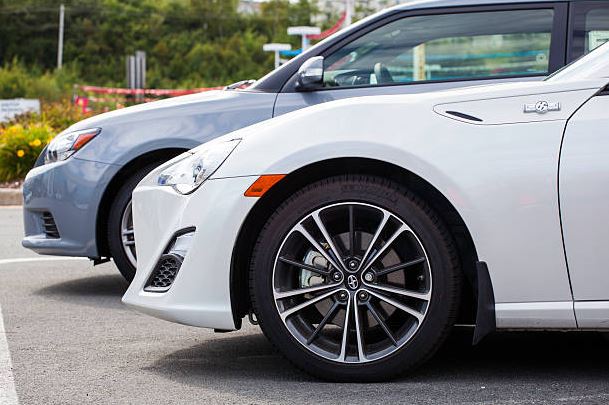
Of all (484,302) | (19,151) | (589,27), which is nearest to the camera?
(484,302)

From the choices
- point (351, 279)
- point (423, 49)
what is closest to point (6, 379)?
point (351, 279)

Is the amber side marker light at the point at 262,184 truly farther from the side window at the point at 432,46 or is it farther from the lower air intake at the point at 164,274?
the side window at the point at 432,46

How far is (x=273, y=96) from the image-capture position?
690 cm

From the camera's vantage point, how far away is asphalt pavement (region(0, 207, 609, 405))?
4.32 m

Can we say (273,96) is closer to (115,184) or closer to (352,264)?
(115,184)

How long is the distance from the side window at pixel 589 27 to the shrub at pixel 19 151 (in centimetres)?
1026

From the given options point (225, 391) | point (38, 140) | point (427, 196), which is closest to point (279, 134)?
point (427, 196)

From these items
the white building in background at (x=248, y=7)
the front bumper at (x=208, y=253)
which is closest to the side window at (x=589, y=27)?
the front bumper at (x=208, y=253)

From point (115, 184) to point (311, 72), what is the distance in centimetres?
145

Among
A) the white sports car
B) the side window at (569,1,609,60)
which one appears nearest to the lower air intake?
the white sports car

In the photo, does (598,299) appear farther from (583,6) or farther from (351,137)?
(583,6)

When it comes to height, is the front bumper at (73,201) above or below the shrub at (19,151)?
above

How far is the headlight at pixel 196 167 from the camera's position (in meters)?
4.59

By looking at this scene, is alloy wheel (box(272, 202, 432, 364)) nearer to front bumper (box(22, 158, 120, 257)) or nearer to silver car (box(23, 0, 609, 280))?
silver car (box(23, 0, 609, 280))
